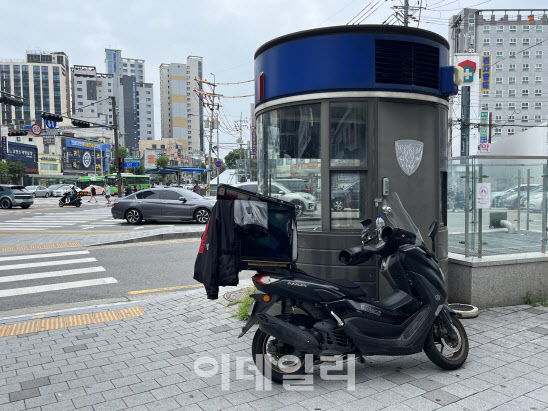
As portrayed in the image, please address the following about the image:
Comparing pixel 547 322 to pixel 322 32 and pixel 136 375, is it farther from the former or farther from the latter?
pixel 136 375

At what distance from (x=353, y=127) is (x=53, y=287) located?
5998mm

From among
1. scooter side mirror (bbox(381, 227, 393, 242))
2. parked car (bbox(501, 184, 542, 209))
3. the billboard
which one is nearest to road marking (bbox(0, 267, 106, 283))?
scooter side mirror (bbox(381, 227, 393, 242))

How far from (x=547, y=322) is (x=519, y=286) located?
714 mm

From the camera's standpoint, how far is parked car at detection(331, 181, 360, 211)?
197 inches

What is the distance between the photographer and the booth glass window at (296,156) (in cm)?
512

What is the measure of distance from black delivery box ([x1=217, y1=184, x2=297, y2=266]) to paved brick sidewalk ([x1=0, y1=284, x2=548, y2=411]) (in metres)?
1.06

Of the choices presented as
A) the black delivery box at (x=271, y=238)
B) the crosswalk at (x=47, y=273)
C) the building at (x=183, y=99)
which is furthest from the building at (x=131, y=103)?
the black delivery box at (x=271, y=238)

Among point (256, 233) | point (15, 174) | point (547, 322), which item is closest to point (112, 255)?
point (256, 233)

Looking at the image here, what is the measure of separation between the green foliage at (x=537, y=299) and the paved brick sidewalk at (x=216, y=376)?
413mm

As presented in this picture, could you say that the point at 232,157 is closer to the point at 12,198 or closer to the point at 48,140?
the point at 48,140

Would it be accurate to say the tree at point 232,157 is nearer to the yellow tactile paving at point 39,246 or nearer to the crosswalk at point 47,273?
the yellow tactile paving at point 39,246

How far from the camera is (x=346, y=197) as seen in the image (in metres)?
5.02

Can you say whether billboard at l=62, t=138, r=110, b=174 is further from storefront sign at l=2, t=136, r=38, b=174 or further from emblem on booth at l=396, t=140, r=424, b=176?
emblem on booth at l=396, t=140, r=424, b=176

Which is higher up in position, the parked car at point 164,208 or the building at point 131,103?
the building at point 131,103
